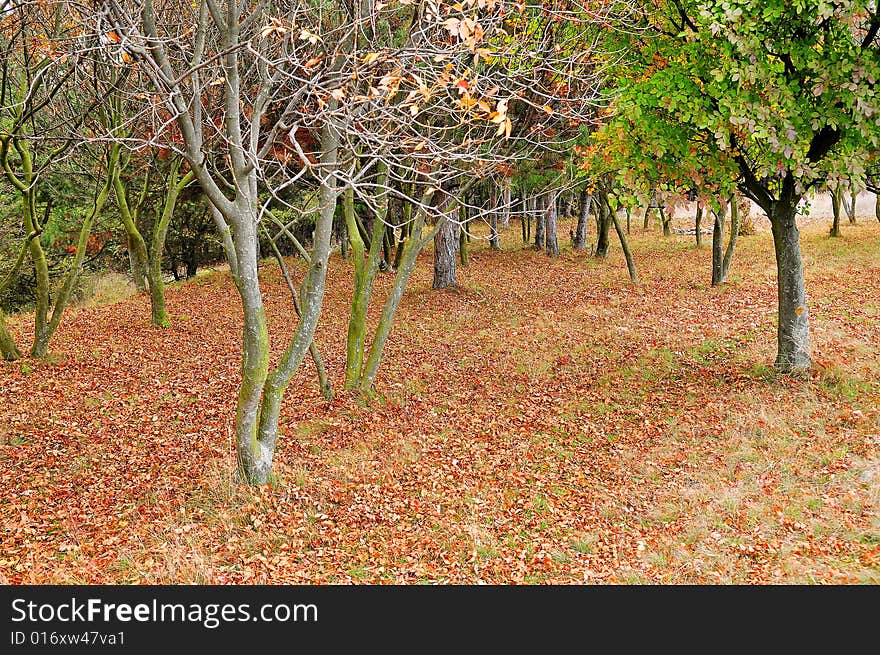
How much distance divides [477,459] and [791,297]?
18.5 ft

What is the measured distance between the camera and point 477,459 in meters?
8.74

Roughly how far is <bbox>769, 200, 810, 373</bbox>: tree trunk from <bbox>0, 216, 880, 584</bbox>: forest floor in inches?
14.0

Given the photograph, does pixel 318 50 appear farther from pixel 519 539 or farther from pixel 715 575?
pixel 715 575

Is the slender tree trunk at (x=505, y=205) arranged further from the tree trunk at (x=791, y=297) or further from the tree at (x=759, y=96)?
the tree trunk at (x=791, y=297)

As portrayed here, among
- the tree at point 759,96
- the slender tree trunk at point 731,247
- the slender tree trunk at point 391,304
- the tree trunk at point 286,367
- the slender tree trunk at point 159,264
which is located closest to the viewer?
the tree trunk at point 286,367

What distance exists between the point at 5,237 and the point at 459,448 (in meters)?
16.4

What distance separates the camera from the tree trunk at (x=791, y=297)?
10070mm

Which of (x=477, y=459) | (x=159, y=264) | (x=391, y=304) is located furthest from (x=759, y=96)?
(x=159, y=264)

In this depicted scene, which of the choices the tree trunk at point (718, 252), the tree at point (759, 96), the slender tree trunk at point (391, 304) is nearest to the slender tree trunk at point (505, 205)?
the slender tree trunk at point (391, 304)

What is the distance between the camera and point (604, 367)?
40.0 feet

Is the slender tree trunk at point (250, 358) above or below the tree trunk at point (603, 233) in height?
below

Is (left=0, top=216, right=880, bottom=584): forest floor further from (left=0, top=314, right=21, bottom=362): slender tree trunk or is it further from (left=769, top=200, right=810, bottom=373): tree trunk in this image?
(left=0, top=314, right=21, bottom=362): slender tree trunk

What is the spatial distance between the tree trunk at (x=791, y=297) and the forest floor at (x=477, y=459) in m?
0.36

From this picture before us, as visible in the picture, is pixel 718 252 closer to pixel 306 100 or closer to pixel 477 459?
pixel 477 459
